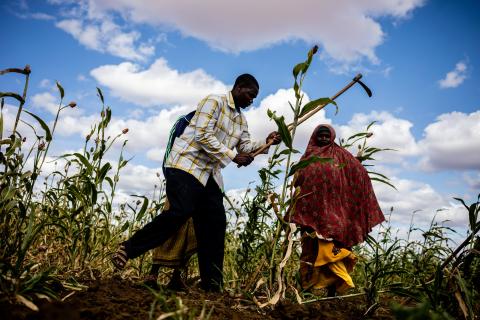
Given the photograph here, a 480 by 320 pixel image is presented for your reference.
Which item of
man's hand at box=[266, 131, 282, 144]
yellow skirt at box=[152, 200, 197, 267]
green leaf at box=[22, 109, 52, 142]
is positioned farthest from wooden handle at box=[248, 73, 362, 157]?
green leaf at box=[22, 109, 52, 142]

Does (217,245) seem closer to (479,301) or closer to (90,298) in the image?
(90,298)

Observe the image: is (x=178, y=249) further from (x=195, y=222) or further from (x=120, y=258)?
(x=120, y=258)

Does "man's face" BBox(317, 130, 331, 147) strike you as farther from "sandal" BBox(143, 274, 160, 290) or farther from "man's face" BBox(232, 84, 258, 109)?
"sandal" BBox(143, 274, 160, 290)

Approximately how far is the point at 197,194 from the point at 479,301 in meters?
2.11

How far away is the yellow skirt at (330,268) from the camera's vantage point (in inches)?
130

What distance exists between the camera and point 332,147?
379 centimetres

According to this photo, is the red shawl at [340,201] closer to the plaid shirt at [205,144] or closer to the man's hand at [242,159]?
the man's hand at [242,159]

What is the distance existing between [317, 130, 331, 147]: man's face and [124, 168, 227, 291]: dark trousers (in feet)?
4.03

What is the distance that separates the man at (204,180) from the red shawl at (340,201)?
63cm

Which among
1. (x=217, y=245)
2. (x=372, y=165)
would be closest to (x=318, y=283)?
(x=217, y=245)

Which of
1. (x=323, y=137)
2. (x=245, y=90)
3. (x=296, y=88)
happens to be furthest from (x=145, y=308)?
(x=323, y=137)

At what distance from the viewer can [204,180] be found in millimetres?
3053

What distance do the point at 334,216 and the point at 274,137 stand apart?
2.88 ft

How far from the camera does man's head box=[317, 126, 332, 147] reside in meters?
3.85
